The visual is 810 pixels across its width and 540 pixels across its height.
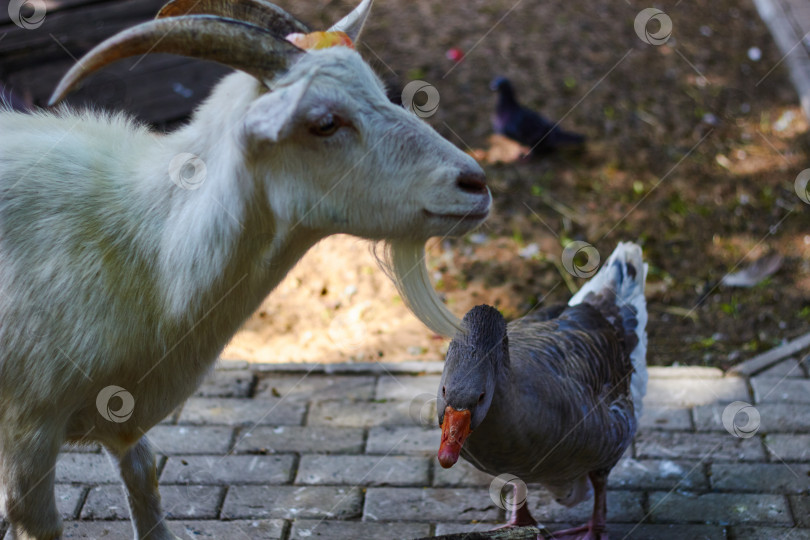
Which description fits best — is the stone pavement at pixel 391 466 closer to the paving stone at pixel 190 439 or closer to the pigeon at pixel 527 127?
the paving stone at pixel 190 439

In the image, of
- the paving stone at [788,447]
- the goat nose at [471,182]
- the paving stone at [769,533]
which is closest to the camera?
the goat nose at [471,182]

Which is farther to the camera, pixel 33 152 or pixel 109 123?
pixel 109 123

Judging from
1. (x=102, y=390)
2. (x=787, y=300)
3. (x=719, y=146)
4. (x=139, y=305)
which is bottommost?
(x=102, y=390)

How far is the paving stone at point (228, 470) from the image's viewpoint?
3717mm

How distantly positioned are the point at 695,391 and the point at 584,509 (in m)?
0.98

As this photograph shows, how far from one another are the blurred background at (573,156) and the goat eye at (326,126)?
2530 millimetres

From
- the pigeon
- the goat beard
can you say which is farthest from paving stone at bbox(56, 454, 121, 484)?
the pigeon

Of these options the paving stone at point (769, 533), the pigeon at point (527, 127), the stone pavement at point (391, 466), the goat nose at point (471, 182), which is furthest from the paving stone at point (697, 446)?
the pigeon at point (527, 127)

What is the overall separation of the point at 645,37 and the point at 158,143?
6213 mm

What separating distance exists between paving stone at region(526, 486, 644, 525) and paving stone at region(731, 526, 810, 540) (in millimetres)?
393

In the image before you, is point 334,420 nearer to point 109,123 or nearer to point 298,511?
point 298,511

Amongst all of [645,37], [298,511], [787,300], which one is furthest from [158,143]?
[645,37]

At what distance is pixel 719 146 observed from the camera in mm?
6477

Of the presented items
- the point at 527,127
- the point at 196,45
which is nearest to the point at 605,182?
the point at 527,127
